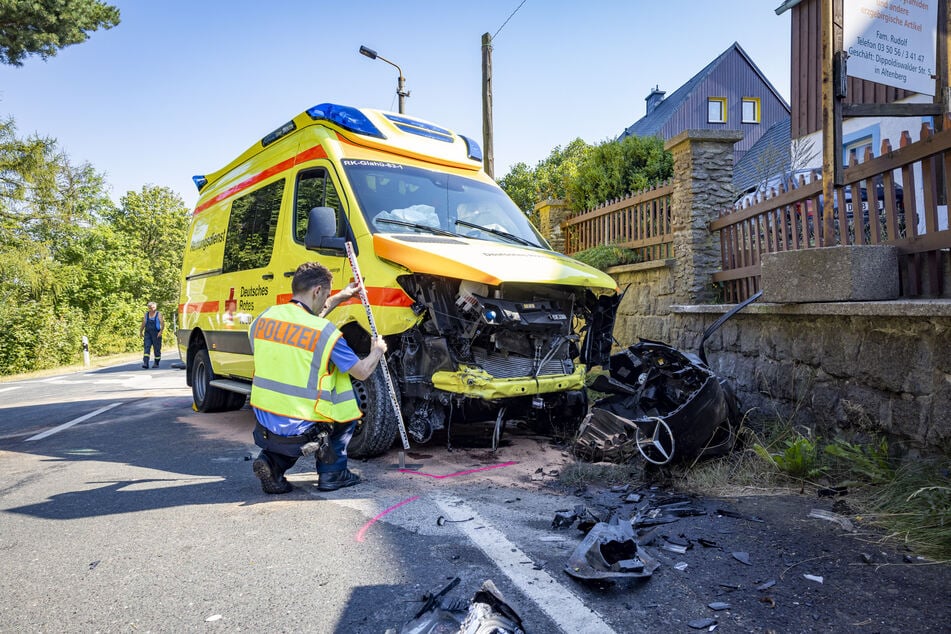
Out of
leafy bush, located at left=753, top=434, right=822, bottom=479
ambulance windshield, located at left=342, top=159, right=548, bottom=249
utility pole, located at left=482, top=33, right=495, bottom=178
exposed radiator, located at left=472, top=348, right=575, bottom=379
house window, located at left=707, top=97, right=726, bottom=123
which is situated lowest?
leafy bush, located at left=753, top=434, right=822, bottom=479

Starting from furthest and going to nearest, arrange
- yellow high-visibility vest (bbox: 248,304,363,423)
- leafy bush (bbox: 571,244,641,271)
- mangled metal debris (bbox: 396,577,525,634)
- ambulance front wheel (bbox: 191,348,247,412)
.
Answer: leafy bush (bbox: 571,244,641,271), ambulance front wheel (bbox: 191,348,247,412), yellow high-visibility vest (bbox: 248,304,363,423), mangled metal debris (bbox: 396,577,525,634)

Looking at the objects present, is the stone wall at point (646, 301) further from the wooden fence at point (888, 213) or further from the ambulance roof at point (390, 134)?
the ambulance roof at point (390, 134)

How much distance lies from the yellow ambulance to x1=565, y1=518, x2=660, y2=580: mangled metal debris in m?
1.76

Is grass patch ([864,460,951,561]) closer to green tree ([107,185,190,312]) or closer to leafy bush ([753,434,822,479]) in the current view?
leafy bush ([753,434,822,479])

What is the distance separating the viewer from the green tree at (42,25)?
1110cm

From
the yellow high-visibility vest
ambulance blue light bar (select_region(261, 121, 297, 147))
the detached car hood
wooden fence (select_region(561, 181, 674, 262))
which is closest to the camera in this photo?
the yellow high-visibility vest

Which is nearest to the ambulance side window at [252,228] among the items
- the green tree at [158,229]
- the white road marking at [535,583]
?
the white road marking at [535,583]

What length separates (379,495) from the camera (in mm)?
3953

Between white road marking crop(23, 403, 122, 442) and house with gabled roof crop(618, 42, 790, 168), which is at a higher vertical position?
house with gabled roof crop(618, 42, 790, 168)

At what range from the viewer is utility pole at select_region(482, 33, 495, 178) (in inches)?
501

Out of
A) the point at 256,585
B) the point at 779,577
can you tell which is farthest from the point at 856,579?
the point at 256,585

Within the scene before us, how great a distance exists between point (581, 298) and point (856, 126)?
36.4ft

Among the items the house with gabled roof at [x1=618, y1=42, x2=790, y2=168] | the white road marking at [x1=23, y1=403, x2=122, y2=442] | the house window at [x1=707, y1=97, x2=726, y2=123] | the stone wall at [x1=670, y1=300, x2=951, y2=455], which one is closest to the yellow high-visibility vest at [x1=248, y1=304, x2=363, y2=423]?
the stone wall at [x1=670, y1=300, x2=951, y2=455]

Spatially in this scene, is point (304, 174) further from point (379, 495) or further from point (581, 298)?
point (379, 495)
